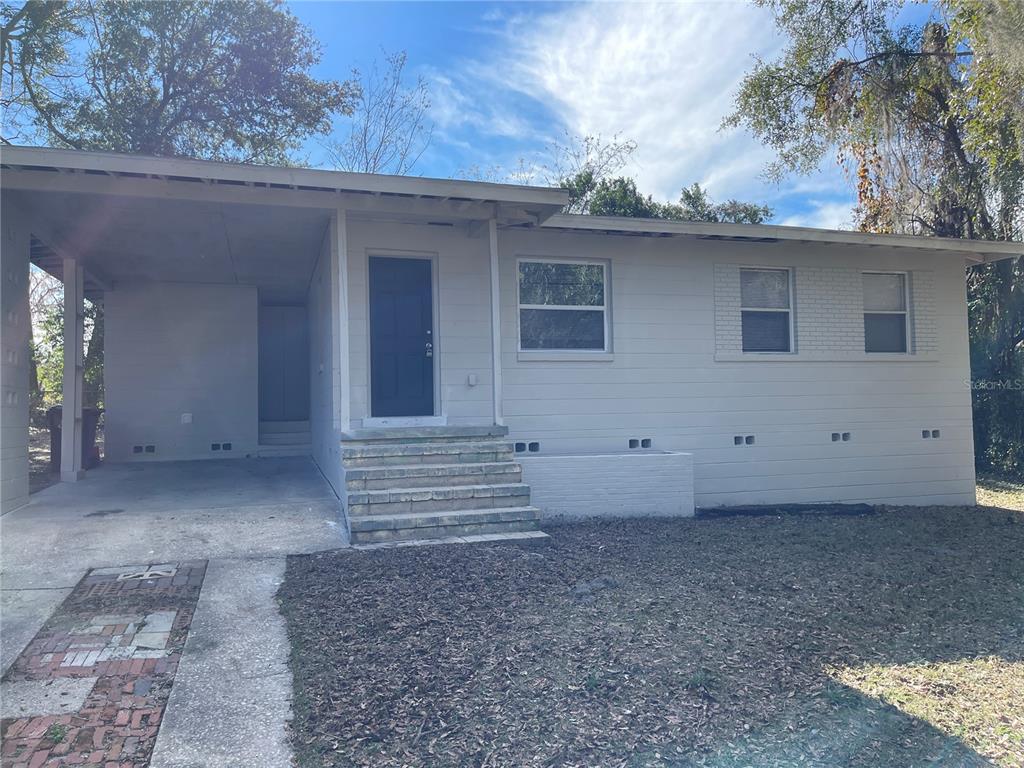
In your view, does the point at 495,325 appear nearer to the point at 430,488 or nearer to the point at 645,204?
the point at 430,488

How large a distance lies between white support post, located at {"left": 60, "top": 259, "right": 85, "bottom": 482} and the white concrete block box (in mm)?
5285

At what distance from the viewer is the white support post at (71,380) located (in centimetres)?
803

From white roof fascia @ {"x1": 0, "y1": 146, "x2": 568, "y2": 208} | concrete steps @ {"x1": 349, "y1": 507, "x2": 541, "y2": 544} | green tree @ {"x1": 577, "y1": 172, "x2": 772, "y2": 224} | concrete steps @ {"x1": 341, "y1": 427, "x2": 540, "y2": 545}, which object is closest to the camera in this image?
white roof fascia @ {"x1": 0, "y1": 146, "x2": 568, "y2": 208}

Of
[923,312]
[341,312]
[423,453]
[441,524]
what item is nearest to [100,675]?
[441,524]

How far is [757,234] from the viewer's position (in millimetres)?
8297

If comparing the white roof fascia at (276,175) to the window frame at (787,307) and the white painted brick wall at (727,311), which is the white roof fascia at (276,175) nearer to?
the white painted brick wall at (727,311)

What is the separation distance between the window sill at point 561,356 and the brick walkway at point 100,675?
4.29 metres

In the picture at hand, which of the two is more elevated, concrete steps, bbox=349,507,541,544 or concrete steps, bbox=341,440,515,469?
concrete steps, bbox=341,440,515,469

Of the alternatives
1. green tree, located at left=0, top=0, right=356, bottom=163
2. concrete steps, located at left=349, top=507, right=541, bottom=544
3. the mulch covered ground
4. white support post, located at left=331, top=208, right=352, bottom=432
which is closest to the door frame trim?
white support post, located at left=331, top=208, right=352, bottom=432

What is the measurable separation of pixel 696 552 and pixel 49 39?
45.9ft

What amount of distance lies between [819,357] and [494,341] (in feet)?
14.9

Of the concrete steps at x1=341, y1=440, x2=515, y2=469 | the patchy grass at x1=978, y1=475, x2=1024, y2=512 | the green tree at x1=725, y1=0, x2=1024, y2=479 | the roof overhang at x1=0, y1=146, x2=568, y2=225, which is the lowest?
the patchy grass at x1=978, y1=475, x2=1024, y2=512

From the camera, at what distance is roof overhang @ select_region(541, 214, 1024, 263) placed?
25.5 feet

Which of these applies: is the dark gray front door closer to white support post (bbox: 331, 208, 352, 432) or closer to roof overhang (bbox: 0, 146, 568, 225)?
white support post (bbox: 331, 208, 352, 432)
